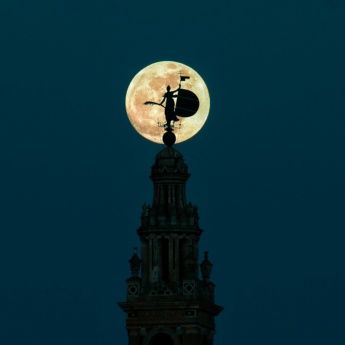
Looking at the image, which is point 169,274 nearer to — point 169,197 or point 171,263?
point 171,263

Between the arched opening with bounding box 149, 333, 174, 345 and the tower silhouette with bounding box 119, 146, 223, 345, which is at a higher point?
the tower silhouette with bounding box 119, 146, 223, 345

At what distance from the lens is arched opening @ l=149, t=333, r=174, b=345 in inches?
4161

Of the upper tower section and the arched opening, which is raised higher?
the upper tower section

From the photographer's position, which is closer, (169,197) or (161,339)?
(161,339)

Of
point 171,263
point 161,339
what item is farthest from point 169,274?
point 161,339

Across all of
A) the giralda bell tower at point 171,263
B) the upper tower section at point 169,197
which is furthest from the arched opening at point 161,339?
the upper tower section at point 169,197

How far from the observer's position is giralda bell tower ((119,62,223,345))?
10538cm

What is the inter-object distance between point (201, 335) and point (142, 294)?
15.6ft

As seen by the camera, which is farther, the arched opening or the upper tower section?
the upper tower section

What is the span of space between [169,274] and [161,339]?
4.36m

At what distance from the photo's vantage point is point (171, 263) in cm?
10675

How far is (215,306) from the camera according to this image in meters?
108

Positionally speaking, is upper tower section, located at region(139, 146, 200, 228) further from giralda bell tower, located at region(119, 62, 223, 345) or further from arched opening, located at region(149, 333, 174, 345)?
arched opening, located at region(149, 333, 174, 345)

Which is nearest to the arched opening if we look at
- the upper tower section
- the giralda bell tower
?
the giralda bell tower
